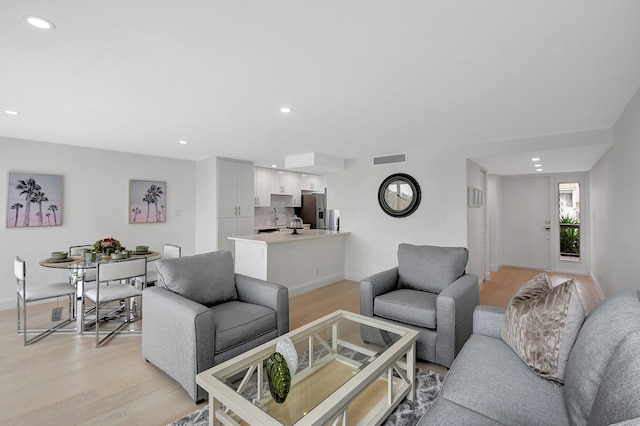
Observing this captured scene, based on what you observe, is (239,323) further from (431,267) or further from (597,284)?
(597,284)

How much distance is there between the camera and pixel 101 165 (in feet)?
15.6

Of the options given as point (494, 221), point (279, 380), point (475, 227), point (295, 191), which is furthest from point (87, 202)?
point (494, 221)

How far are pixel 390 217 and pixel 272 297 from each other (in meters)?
2.99

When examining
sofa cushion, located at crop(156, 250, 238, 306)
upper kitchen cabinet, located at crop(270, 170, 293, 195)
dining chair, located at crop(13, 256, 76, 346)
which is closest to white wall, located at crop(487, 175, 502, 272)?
upper kitchen cabinet, located at crop(270, 170, 293, 195)

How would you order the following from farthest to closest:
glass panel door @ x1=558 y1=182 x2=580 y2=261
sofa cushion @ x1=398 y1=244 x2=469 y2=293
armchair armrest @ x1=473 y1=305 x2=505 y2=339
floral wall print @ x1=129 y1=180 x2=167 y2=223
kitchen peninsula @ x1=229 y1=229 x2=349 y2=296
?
glass panel door @ x1=558 y1=182 x2=580 y2=261
floral wall print @ x1=129 y1=180 x2=167 y2=223
kitchen peninsula @ x1=229 y1=229 x2=349 y2=296
sofa cushion @ x1=398 y1=244 x2=469 y2=293
armchair armrest @ x1=473 y1=305 x2=505 y2=339

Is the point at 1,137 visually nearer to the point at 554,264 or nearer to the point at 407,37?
the point at 407,37

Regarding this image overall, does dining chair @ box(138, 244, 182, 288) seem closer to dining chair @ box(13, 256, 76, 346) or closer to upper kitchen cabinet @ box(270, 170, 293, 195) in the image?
dining chair @ box(13, 256, 76, 346)

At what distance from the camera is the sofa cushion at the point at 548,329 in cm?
151

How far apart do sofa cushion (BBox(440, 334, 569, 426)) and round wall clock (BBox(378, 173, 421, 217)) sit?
3.19 metres

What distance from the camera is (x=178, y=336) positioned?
7.04 ft

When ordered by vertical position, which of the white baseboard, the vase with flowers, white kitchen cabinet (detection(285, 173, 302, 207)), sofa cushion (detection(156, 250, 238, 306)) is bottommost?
the white baseboard

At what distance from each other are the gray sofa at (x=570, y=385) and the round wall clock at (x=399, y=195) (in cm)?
323

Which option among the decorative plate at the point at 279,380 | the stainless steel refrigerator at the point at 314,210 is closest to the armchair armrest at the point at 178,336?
the decorative plate at the point at 279,380

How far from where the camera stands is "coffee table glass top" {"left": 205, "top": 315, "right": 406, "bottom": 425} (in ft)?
4.85
